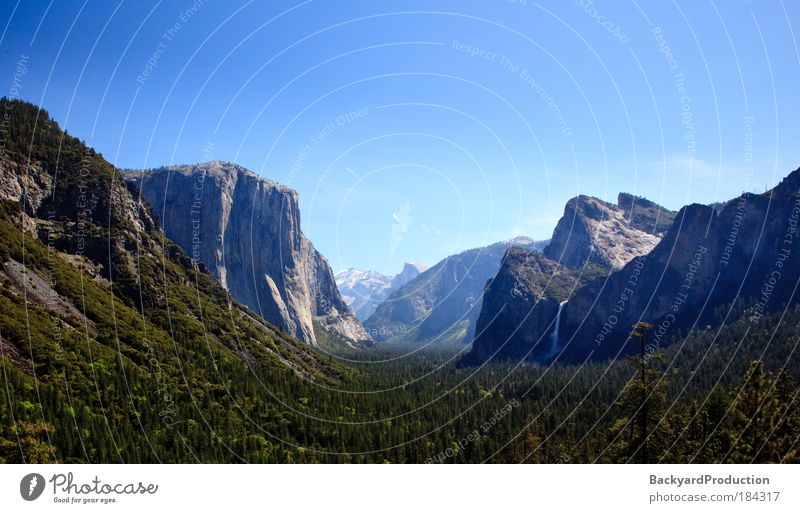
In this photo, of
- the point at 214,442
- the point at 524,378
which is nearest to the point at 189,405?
the point at 214,442

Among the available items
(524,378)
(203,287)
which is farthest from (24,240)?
(524,378)

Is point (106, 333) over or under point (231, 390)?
over

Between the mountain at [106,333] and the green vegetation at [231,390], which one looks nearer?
the green vegetation at [231,390]

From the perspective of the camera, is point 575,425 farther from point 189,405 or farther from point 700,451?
point 189,405

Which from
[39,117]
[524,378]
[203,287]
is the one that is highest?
[39,117]

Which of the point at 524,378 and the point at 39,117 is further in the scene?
the point at 524,378

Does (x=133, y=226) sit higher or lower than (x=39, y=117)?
lower

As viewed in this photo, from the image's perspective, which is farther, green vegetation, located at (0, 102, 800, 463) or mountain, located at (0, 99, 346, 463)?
mountain, located at (0, 99, 346, 463)

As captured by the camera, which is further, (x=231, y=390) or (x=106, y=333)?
(x=231, y=390)
